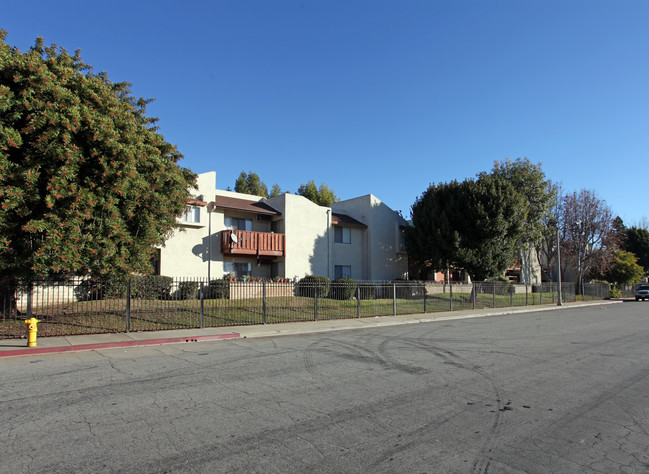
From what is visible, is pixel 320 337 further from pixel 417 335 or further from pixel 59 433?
pixel 59 433

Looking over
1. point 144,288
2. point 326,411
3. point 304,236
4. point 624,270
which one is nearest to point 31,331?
point 144,288

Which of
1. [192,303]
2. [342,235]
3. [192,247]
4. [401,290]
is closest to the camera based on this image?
[192,303]

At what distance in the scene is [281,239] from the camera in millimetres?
26938

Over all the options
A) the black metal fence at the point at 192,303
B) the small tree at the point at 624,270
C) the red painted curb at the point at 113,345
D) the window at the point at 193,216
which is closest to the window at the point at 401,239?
the black metal fence at the point at 192,303

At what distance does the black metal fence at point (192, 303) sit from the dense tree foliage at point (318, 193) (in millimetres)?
30706

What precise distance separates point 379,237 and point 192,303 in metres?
18.9

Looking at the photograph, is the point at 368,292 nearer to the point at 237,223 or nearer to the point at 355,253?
the point at 237,223

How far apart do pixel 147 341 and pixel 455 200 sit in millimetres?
26062

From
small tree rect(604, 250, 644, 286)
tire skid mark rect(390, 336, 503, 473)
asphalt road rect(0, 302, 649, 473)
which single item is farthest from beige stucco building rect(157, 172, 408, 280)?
small tree rect(604, 250, 644, 286)

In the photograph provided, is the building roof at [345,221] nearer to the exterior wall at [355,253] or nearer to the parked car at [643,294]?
the exterior wall at [355,253]

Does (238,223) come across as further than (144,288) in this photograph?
Yes

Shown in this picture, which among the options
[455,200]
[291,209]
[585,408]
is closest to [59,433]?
[585,408]

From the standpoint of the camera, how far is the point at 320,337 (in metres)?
13.4

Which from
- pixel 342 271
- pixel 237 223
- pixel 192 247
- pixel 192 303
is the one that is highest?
pixel 237 223
